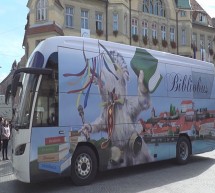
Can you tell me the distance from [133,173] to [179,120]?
2623 mm

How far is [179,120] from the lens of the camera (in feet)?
43.9

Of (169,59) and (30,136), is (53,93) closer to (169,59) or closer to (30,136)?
(30,136)

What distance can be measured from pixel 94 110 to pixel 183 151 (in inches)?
178

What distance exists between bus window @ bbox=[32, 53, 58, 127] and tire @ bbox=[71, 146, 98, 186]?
1037 millimetres

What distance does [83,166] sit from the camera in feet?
32.8

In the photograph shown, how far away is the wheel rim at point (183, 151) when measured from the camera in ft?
44.1

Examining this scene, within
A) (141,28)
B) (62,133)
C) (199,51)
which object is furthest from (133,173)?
(199,51)

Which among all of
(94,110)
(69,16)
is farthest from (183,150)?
(69,16)

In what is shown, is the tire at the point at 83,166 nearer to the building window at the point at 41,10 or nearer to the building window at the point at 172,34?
the building window at the point at 41,10

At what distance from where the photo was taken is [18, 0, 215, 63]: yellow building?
3778cm

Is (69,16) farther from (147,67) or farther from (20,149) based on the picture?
(20,149)

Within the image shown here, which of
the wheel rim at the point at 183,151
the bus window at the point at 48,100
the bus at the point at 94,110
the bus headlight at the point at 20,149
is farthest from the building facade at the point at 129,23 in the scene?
the bus headlight at the point at 20,149

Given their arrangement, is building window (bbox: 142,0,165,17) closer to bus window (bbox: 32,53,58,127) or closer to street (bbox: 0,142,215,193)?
street (bbox: 0,142,215,193)

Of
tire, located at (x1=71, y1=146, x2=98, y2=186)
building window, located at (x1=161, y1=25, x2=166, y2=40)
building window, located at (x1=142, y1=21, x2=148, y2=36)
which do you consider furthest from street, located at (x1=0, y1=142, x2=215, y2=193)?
building window, located at (x1=161, y1=25, x2=166, y2=40)
